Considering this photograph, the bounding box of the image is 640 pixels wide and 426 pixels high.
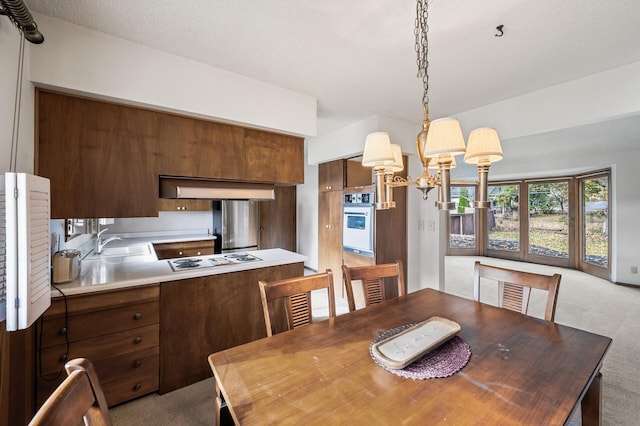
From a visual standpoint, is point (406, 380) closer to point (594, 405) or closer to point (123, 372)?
point (594, 405)

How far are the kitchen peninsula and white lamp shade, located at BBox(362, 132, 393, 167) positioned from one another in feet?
4.82

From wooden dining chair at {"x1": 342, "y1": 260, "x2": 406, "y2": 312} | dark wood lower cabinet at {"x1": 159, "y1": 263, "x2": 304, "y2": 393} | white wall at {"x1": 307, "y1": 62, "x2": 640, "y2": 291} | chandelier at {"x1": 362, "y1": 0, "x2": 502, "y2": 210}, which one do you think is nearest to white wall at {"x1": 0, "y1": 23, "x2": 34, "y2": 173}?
dark wood lower cabinet at {"x1": 159, "y1": 263, "x2": 304, "y2": 393}

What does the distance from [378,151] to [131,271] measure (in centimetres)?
202

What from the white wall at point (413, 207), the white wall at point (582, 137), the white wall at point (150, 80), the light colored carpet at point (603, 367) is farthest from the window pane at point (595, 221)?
the white wall at point (150, 80)

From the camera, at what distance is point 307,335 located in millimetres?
1307

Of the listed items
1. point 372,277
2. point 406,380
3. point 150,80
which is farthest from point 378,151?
point 150,80

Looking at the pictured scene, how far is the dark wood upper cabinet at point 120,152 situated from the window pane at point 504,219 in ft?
23.1

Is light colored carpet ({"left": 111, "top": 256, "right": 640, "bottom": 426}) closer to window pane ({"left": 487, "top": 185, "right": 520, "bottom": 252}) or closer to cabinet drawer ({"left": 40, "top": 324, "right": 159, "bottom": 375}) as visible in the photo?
cabinet drawer ({"left": 40, "top": 324, "right": 159, "bottom": 375})

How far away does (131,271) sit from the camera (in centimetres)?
207

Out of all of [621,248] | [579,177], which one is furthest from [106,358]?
[579,177]

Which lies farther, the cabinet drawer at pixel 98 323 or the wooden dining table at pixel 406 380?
the cabinet drawer at pixel 98 323

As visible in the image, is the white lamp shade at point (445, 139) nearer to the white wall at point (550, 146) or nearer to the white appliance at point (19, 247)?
the white appliance at point (19, 247)

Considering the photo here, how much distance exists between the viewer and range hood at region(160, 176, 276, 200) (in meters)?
2.14

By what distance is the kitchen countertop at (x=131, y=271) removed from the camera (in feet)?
5.66
